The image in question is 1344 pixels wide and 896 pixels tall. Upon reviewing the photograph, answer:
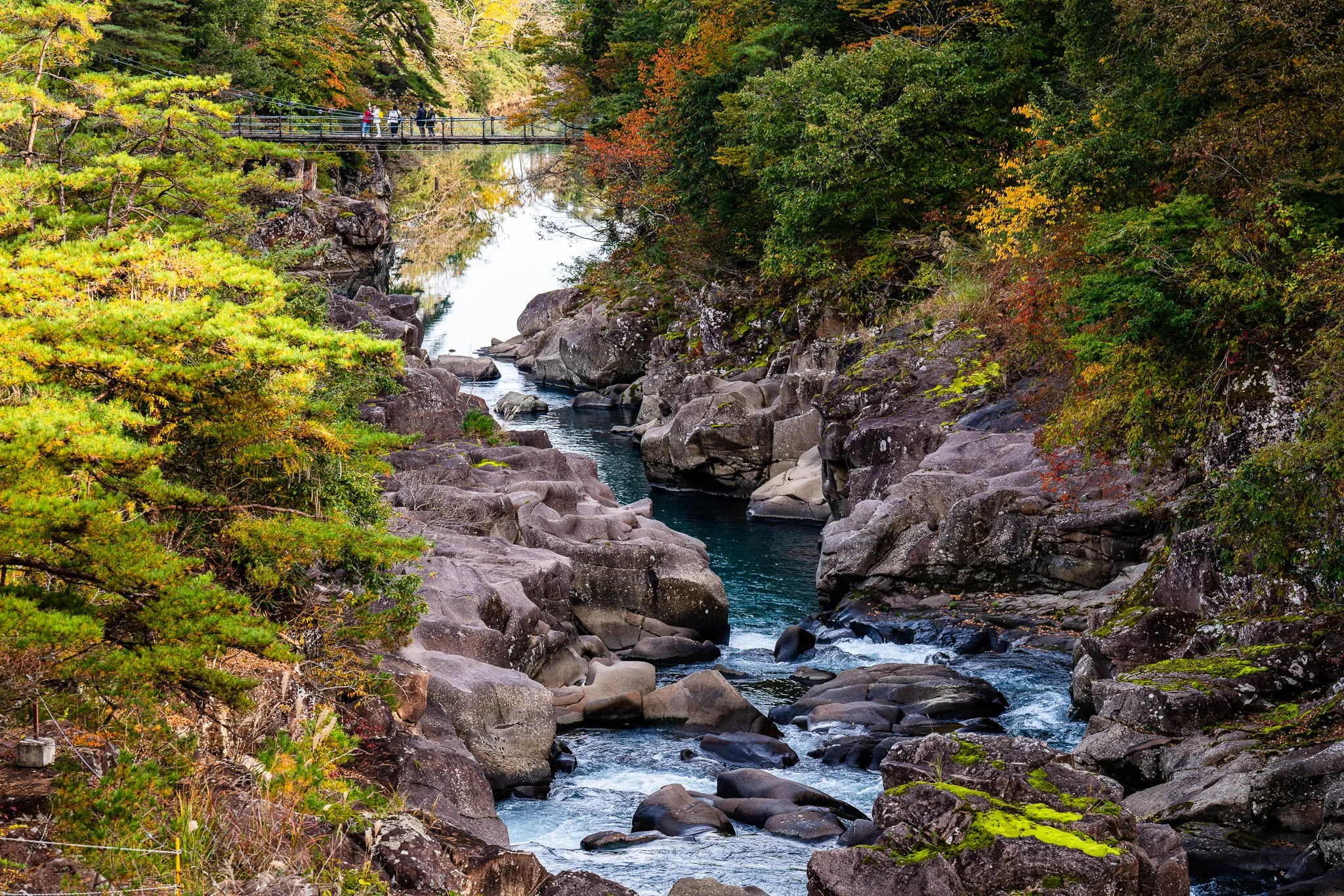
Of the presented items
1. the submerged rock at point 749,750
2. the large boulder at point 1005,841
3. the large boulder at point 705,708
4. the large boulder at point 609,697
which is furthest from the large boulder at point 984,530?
the large boulder at point 1005,841

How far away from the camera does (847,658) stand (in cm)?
2411

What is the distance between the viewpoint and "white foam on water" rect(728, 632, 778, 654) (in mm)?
25672

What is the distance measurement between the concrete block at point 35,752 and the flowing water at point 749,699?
23.3 ft

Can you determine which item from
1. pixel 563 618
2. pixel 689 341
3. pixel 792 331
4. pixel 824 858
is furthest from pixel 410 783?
pixel 689 341

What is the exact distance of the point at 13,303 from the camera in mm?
12336

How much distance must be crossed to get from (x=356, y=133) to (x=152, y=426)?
44.0 meters

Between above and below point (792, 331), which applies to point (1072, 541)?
below

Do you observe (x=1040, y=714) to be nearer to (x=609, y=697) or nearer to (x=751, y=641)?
(x=609, y=697)

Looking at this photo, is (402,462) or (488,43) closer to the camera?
(402,462)

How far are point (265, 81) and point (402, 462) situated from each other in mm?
31826

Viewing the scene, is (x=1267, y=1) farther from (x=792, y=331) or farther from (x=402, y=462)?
(x=792, y=331)

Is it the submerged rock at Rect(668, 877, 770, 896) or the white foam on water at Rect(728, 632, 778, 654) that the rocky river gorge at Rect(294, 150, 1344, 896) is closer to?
the submerged rock at Rect(668, 877, 770, 896)

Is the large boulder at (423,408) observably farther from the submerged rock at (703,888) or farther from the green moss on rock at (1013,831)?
the green moss on rock at (1013,831)

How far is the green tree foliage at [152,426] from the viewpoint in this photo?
8.96 meters
